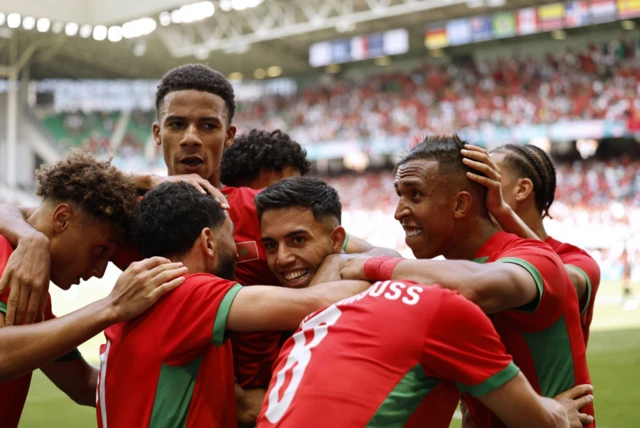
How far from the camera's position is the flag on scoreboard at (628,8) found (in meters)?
26.1

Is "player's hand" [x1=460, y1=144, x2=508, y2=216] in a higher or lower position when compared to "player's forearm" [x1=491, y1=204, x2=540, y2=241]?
higher

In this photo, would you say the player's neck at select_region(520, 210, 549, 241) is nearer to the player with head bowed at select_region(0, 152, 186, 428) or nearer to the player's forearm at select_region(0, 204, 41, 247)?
the player with head bowed at select_region(0, 152, 186, 428)

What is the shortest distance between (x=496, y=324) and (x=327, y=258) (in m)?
0.79

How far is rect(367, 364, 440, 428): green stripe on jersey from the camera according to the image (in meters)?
2.28

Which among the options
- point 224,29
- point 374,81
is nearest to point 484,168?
point 224,29

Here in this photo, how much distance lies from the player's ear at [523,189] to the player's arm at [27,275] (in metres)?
2.46

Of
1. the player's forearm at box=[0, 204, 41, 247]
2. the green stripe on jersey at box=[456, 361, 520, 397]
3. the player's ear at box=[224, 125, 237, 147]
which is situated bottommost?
the green stripe on jersey at box=[456, 361, 520, 397]

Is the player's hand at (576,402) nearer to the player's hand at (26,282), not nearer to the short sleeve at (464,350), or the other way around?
the short sleeve at (464,350)

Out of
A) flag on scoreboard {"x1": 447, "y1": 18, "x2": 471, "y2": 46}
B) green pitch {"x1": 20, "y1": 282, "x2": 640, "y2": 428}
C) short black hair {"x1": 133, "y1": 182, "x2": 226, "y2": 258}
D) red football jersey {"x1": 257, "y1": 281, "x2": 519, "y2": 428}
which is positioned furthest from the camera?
flag on scoreboard {"x1": 447, "y1": 18, "x2": 471, "y2": 46}

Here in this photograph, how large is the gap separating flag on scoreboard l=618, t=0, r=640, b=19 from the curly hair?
2689 centimetres

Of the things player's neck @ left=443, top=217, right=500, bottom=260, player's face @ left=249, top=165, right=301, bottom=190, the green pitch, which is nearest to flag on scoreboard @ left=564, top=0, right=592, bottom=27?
the green pitch

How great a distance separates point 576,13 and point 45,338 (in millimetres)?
28048

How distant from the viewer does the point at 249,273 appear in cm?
387

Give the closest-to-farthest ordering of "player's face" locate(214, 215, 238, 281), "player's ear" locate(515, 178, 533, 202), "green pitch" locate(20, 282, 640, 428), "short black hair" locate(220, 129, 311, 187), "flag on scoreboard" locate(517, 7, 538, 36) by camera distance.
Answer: "player's face" locate(214, 215, 238, 281) < "player's ear" locate(515, 178, 533, 202) < "short black hair" locate(220, 129, 311, 187) < "green pitch" locate(20, 282, 640, 428) < "flag on scoreboard" locate(517, 7, 538, 36)
